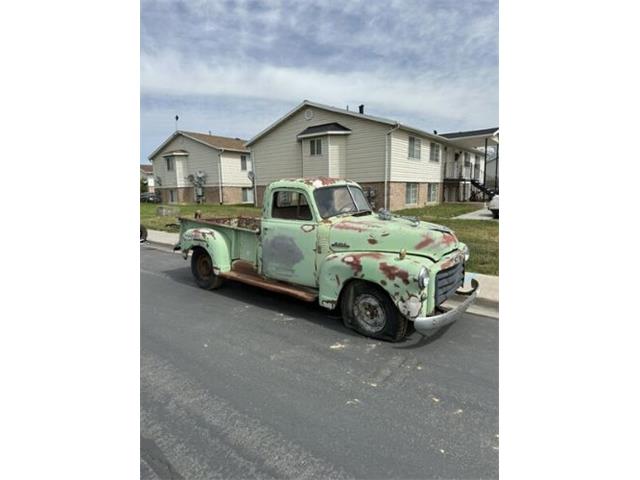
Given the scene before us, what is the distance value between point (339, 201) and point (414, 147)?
17401 mm

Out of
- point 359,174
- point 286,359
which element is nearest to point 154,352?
point 286,359

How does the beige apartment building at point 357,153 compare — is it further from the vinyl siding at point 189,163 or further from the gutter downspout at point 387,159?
the vinyl siding at point 189,163

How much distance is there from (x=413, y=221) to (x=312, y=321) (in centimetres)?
188

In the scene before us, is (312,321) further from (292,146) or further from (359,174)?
(292,146)

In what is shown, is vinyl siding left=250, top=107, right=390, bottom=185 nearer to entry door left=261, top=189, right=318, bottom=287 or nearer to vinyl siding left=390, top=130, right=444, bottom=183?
vinyl siding left=390, top=130, right=444, bottom=183

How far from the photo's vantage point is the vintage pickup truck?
12.9 ft

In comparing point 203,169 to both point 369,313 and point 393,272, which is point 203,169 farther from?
point 393,272

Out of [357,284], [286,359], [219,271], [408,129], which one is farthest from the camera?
[408,129]

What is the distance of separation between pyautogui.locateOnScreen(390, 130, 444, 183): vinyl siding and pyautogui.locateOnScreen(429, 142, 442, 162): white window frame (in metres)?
0.20

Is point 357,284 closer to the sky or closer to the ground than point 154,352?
closer to the sky

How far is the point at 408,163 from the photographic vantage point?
67.6 ft

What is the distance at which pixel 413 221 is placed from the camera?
4.71 m

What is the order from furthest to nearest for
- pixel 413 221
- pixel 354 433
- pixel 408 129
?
pixel 408 129 < pixel 413 221 < pixel 354 433

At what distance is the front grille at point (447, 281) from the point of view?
4.05 meters
